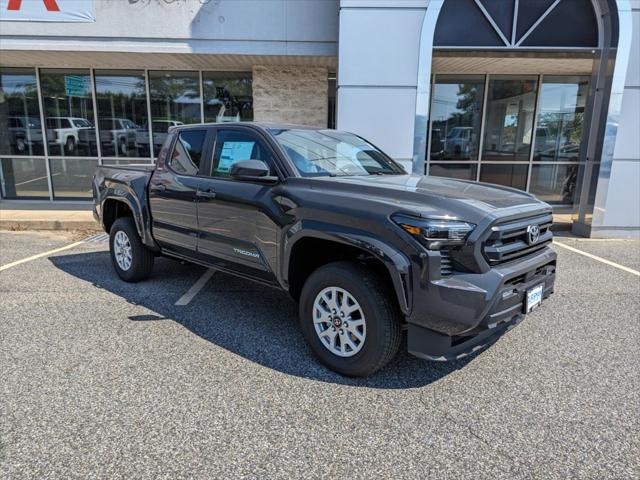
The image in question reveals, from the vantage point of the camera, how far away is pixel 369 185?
3477 millimetres

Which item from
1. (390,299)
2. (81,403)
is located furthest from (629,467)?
(81,403)

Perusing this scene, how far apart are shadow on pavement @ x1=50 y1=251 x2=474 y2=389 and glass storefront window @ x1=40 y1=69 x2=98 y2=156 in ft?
17.2

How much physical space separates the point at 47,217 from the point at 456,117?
935cm

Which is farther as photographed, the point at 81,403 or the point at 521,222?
the point at 521,222

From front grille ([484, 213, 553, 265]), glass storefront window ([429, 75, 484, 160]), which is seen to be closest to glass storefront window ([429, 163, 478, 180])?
glass storefront window ([429, 75, 484, 160])

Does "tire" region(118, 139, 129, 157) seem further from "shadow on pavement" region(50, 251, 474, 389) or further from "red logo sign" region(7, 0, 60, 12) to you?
"shadow on pavement" region(50, 251, 474, 389)

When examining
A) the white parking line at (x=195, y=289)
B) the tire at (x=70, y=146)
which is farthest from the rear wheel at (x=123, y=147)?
the white parking line at (x=195, y=289)

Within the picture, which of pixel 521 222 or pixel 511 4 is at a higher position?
pixel 511 4

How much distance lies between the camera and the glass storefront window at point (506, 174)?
11398 millimetres

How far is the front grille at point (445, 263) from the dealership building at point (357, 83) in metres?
5.21

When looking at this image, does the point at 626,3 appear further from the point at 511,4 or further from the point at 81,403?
the point at 81,403

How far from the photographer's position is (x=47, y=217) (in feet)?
30.3

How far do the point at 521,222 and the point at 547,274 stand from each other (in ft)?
1.83

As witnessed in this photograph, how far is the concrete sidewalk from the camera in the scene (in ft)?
29.2
